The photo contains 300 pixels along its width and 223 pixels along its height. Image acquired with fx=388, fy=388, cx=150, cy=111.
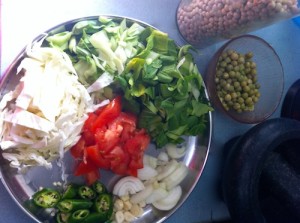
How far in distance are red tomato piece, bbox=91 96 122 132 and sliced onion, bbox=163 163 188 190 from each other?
0.25m

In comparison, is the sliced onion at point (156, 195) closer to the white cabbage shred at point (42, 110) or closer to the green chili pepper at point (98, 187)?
the green chili pepper at point (98, 187)

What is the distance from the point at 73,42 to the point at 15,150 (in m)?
0.29

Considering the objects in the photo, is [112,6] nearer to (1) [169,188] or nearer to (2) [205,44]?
(2) [205,44]

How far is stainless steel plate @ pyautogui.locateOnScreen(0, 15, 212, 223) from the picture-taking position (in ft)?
3.06

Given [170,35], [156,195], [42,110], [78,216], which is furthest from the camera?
[170,35]

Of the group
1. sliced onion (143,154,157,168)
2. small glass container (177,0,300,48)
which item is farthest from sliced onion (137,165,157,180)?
small glass container (177,0,300,48)

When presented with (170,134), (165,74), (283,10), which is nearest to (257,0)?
(283,10)

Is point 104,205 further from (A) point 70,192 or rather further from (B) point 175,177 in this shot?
(B) point 175,177

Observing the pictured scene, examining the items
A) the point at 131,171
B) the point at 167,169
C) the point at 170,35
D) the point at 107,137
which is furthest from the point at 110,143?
the point at 170,35

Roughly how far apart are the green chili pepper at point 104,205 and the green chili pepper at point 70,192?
0.06m

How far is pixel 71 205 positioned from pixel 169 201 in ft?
0.89

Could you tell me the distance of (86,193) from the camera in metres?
0.99

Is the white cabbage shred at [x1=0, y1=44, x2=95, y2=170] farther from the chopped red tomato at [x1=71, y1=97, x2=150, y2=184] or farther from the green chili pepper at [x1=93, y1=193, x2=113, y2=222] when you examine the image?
the green chili pepper at [x1=93, y1=193, x2=113, y2=222]

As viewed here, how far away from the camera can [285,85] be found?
1.34 meters
